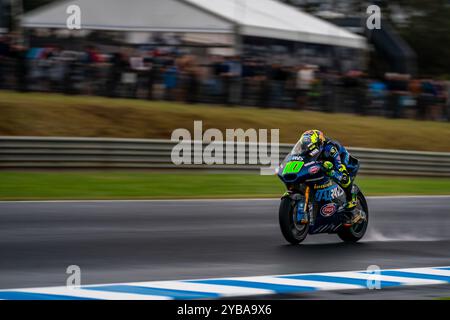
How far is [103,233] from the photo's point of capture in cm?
1021

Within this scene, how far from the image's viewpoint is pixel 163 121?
20156mm

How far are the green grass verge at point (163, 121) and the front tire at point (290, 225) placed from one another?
10098 mm

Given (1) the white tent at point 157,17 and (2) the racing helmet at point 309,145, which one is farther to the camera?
(1) the white tent at point 157,17

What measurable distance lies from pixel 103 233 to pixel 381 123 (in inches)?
569

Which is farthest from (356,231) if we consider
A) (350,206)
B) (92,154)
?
(92,154)

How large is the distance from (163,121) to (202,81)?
6.02 ft

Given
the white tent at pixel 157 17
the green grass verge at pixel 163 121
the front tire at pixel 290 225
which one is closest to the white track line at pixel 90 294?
the front tire at pixel 290 225

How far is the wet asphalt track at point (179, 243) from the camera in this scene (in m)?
7.98

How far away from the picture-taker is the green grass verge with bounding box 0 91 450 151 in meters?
18.9

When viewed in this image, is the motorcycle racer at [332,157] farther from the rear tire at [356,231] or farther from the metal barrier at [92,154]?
the metal barrier at [92,154]

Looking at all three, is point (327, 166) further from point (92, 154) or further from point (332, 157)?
point (92, 154)

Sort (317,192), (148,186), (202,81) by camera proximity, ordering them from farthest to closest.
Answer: (202,81) < (148,186) < (317,192)

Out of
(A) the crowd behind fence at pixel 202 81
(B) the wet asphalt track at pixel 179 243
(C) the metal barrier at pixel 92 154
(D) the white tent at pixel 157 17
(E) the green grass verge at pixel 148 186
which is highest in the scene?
(D) the white tent at pixel 157 17
